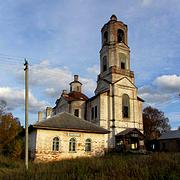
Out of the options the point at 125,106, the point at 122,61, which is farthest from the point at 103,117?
the point at 122,61

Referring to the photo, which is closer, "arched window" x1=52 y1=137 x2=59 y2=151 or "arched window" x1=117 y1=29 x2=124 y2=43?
"arched window" x1=52 y1=137 x2=59 y2=151

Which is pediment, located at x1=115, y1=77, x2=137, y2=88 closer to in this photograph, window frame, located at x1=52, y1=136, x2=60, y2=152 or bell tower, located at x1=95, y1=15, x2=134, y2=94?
bell tower, located at x1=95, y1=15, x2=134, y2=94

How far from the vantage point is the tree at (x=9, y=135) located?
79.3ft

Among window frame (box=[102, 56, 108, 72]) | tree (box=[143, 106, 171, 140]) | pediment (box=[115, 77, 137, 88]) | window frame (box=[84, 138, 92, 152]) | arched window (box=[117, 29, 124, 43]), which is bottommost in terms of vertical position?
window frame (box=[84, 138, 92, 152])

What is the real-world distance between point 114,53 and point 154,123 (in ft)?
77.4

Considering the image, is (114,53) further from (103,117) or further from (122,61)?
(103,117)

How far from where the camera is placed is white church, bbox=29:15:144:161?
84.1ft

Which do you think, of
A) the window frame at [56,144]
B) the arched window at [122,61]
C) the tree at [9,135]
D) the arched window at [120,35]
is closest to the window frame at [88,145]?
the window frame at [56,144]

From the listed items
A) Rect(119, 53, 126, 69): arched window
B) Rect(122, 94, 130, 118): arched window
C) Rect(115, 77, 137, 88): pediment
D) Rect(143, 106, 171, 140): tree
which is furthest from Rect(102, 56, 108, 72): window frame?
Rect(143, 106, 171, 140): tree

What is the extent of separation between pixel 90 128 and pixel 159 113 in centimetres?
3437

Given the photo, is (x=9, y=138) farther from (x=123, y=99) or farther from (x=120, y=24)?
(x=120, y=24)

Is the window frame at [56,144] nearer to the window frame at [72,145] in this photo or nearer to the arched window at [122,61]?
the window frame at [72,145]

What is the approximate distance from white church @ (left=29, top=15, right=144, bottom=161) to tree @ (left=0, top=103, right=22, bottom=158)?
182 centimetres

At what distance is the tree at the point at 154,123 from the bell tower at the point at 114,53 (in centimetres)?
1895
